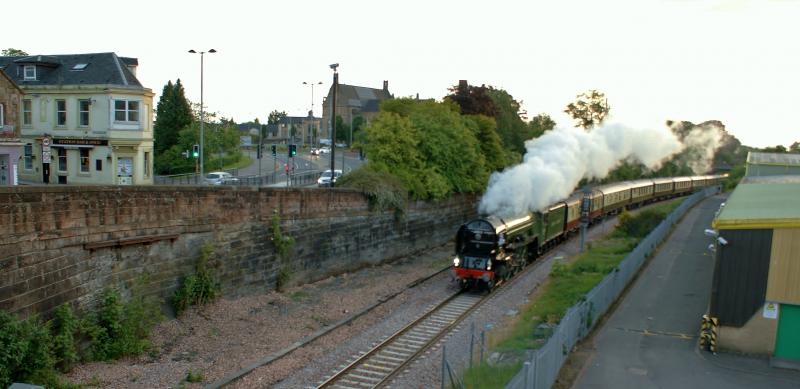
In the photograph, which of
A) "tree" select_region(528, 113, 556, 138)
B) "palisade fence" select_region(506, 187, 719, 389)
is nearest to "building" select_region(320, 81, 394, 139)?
"tree" select_region(528, 113, 556, 138)

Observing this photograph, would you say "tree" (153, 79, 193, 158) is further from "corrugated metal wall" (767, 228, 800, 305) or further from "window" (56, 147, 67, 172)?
"corrugated metal wall" (767, 228, 800, 305)

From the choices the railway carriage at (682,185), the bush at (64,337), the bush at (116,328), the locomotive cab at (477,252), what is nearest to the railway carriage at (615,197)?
the railway carriage at (682,185)

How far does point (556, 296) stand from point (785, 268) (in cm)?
716

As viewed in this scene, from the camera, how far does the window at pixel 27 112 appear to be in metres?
33.7

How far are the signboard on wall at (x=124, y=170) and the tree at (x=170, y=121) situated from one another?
23225 mm

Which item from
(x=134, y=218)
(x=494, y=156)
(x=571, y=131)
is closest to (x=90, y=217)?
(x=134, y=218)

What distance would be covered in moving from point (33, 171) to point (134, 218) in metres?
23.8

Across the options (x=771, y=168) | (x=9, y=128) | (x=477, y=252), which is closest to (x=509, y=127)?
(x=771, y=168)

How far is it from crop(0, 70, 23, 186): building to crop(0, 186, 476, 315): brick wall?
1240 centimetres

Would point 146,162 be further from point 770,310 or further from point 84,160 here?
point 770,310

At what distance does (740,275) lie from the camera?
1409 cm

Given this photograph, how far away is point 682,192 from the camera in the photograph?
5866 centimetres

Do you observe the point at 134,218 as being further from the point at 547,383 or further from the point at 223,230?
the point at 547,383

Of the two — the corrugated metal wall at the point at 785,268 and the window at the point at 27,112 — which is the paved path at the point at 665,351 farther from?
the window at the point at 27,112
